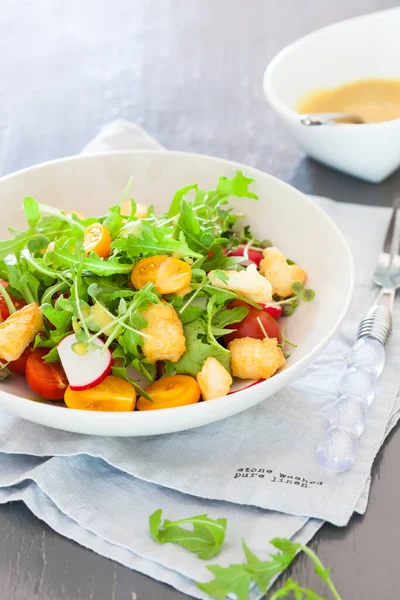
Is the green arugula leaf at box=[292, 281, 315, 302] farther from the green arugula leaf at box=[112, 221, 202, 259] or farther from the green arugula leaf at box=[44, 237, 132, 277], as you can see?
the green arugula leaf at box=[44, 237, 132, 277]

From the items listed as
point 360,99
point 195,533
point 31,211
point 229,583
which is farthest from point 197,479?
point 360,99

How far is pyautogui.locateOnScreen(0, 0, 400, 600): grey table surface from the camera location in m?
1.26

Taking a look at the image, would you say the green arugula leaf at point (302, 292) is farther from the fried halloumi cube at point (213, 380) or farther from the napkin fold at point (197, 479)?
the fried halloumi cube at point (213, 380)

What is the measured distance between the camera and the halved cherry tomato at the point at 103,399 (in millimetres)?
1384

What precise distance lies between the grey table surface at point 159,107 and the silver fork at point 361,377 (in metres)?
0.08

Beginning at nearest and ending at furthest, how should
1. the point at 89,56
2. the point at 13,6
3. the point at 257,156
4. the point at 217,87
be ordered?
the point at 257,156, the point at 217,87, the point at 89,56, the point at 13,6

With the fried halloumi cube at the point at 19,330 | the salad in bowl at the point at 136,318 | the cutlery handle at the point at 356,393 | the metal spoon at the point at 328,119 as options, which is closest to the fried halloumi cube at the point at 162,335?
the salad in bowl at the point at 136,318

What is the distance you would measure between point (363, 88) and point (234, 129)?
0.43m

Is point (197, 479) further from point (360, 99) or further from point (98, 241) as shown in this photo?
point (360, 99)

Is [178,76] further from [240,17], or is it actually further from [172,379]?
[172,379]

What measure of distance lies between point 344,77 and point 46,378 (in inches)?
59.3

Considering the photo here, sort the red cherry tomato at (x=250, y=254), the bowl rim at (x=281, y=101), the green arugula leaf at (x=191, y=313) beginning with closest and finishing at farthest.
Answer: the green arugula leaf at (x=191, y=313)
the red cherry tomato at (x=250, y=254)
the bowl rim at (x=281, y=101)

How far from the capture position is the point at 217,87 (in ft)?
9.21

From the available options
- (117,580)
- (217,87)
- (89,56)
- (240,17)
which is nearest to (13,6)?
(89,56)
